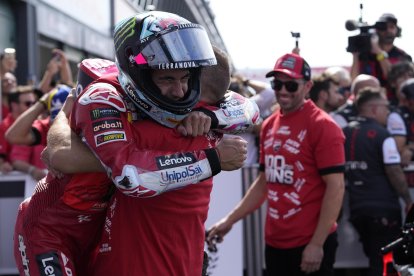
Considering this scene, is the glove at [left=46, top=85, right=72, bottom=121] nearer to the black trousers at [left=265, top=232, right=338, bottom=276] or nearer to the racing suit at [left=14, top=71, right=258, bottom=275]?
the black trousers at [left=265, top=232, right=338, bottom=276]

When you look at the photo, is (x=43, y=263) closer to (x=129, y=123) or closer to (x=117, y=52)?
(x=129, y=123)

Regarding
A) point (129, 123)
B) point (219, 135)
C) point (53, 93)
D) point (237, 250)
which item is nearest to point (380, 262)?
point (237, 250)

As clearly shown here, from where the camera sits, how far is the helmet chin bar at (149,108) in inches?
94.2

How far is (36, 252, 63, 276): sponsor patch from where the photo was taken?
261cm

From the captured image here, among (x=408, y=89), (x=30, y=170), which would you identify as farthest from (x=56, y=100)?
(x=408, y=89)

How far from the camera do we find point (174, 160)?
2365 millimetres

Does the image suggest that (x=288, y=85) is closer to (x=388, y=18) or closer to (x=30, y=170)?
(x=30, y=170)

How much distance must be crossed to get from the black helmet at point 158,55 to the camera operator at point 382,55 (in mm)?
5267

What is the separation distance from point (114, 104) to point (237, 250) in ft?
13.0

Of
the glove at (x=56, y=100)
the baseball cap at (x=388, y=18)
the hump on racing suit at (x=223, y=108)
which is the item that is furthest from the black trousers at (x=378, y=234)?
the hump on racing suit at (x=223, y=108)

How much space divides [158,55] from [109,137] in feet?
1.04

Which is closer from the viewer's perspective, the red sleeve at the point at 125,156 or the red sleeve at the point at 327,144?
the red sleeve at the point at 125,156

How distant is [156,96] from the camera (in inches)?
93.3

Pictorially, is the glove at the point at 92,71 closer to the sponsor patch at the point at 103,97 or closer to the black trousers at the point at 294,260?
the sponsor patch at the point at 103,97
